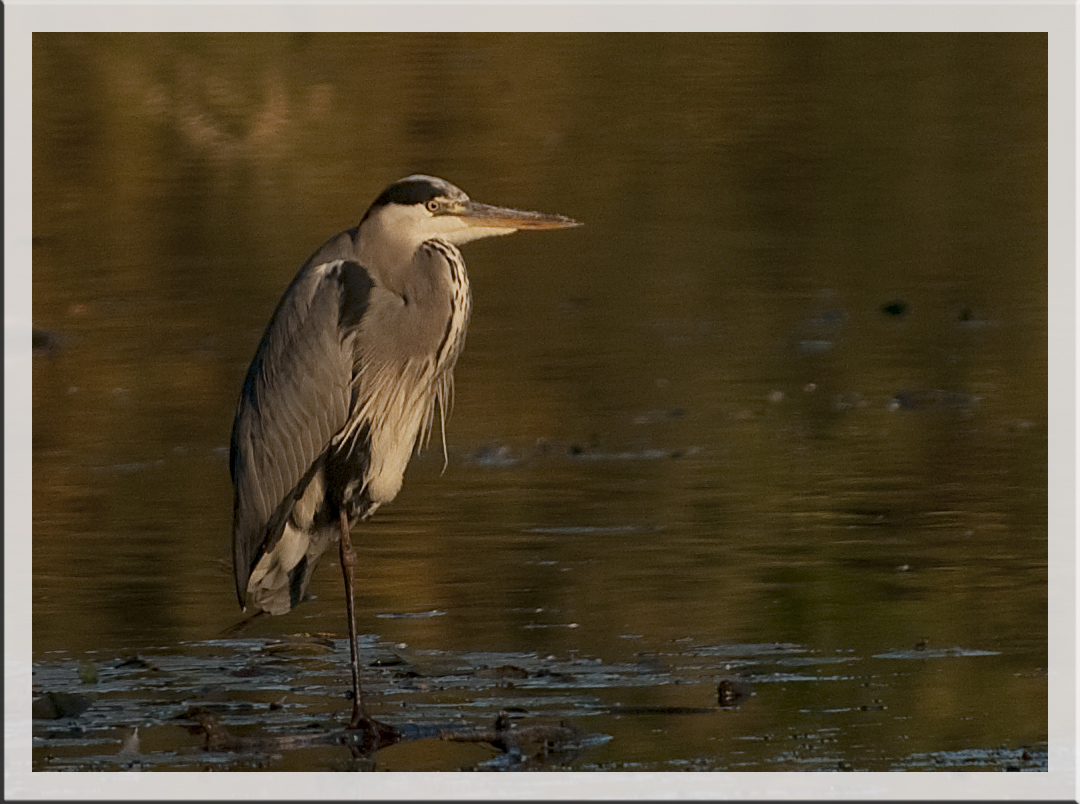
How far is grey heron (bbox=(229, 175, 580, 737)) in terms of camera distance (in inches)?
213

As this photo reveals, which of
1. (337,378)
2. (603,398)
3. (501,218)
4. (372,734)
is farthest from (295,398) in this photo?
(603,398)

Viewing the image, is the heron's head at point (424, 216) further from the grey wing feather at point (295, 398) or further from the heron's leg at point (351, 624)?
the heron's leg at point (351, 624)

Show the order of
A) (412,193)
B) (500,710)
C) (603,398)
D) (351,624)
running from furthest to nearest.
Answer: (603,398)
(412,193)
(351,624)
(500,710)

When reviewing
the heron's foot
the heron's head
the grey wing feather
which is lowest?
the heron's foot

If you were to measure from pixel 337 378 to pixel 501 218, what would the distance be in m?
0.63

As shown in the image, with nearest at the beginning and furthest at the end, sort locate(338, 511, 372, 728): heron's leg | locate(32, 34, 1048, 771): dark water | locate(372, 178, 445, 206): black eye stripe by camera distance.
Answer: locate(338, 511, 372, 728): heron's leg < locate(32, 34, 1048, 771): dark water < locate(372, 178, 445, 206): black eye stripe

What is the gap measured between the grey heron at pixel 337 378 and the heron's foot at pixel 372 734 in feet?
2.07

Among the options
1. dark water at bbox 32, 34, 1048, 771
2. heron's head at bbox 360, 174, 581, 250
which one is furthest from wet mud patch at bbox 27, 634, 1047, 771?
heron's head at bbox 360, 174, 581, 250

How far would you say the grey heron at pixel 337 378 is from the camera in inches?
213

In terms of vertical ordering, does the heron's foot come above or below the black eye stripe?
below

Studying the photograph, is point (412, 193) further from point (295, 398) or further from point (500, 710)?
point (500, 710)

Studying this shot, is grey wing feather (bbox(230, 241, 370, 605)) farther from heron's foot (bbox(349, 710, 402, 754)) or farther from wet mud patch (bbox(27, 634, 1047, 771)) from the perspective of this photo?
heron's foot (bbox(349, 710, 402, 754))

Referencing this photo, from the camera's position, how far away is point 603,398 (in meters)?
8.21

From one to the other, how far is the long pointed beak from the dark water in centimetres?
110
